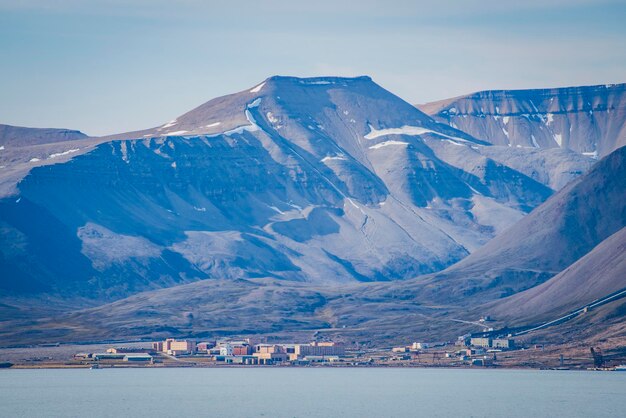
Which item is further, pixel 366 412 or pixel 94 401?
pixel 94 401

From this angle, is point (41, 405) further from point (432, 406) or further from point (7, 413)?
point (432, 406)

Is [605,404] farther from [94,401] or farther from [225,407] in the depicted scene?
[94,401]

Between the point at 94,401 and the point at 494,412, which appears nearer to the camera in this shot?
the point at 494,412

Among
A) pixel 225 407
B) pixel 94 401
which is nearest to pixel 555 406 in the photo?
pixel 225 407

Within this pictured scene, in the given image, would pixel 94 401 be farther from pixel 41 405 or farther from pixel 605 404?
pixel 605 404

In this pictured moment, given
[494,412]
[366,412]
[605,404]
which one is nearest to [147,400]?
[366,412]

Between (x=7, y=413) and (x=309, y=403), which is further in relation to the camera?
(x=309, y=403)

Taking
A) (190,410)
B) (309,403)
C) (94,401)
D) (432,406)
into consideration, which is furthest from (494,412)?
(94,401)
